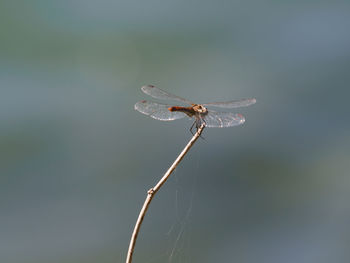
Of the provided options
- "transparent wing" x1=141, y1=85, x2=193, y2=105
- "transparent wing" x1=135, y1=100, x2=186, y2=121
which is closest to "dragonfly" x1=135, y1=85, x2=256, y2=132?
"transparent wing" x1=135, y1=100, x2=186, y2=121

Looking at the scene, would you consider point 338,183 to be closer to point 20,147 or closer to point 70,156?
point 70,156

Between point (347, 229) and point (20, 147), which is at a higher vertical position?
point (20, 147)

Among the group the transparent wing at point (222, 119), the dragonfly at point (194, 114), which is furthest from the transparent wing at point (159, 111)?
the transparent wing at point (222, 119)

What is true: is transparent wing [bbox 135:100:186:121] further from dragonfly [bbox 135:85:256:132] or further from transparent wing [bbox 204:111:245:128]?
transparent wing [bbox 204:111:245:128]

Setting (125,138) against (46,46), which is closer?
(125,138)

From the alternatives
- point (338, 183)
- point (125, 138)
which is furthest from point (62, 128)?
point (338, 183)

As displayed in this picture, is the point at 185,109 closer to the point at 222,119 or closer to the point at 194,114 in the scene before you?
the point at 194,114
